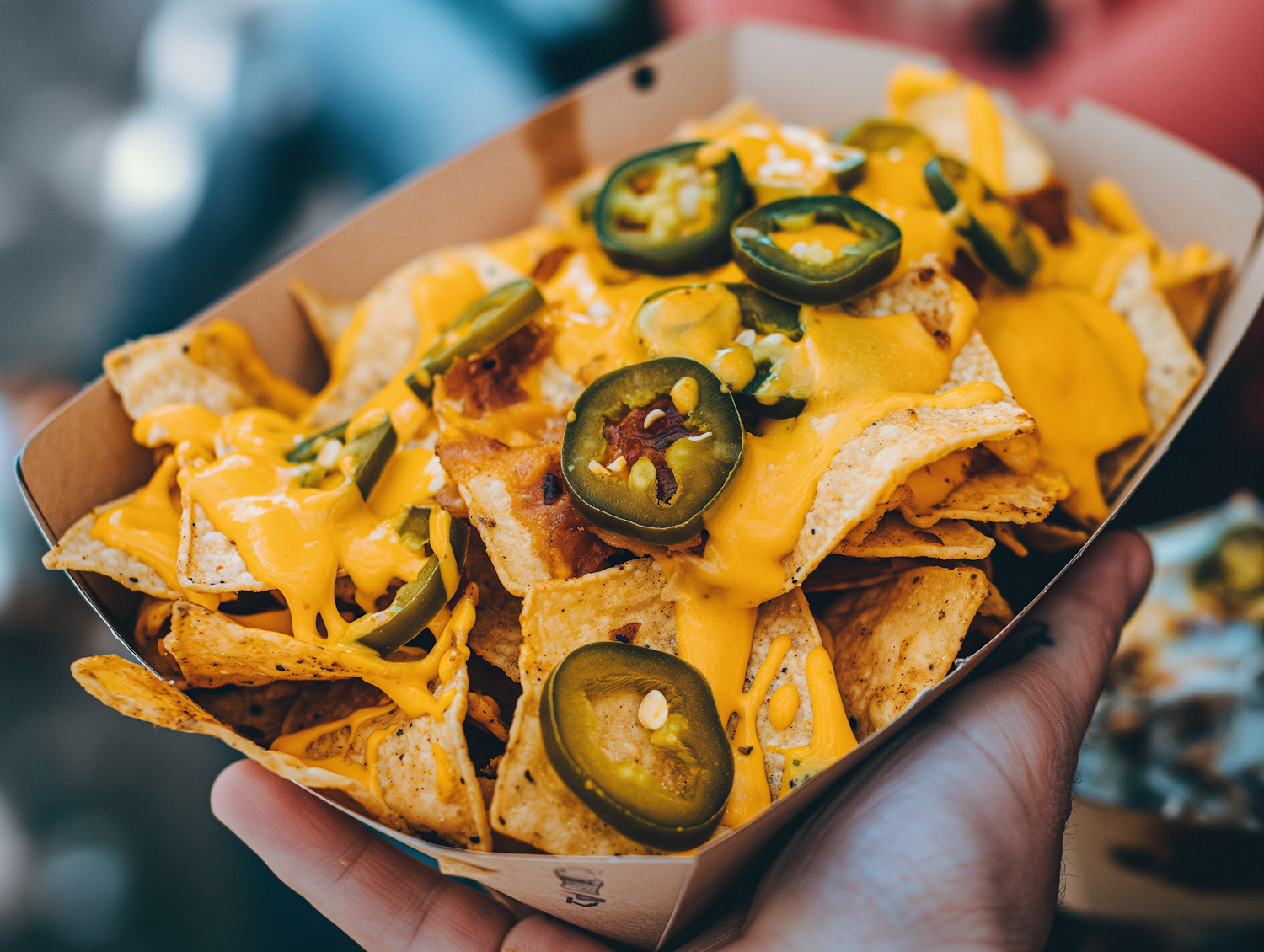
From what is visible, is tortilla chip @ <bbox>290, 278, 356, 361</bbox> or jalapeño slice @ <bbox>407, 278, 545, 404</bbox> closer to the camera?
jalapeño slice @ <bbox>407, 278, 545, 404</bbox>

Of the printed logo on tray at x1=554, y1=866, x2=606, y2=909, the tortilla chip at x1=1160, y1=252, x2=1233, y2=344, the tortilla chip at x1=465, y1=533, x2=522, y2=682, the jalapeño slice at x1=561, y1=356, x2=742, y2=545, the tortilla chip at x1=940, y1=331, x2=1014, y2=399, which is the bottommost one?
the tortilla chip at x1=1160, y1=252, x2=1233, y2=344

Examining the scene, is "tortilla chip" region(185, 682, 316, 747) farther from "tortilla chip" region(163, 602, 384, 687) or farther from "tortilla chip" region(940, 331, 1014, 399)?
"tortilla chip" region(940, 331, 1014, 399)

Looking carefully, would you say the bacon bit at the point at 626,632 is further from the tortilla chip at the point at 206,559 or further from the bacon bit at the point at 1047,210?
the bacon bit at the point at 1047,210

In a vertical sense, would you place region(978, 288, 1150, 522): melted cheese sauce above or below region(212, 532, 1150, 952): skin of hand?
above

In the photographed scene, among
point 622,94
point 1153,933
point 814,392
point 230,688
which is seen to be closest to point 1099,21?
point 622,94

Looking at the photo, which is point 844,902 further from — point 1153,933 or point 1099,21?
point 1099,21

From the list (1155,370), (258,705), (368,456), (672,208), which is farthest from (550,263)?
(1155,370)

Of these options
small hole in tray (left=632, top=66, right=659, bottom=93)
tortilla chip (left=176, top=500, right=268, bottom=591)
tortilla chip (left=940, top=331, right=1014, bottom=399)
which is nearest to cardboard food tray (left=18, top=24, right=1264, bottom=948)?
small hole in tray (left=632, top=66, right=659, bottom=93)
